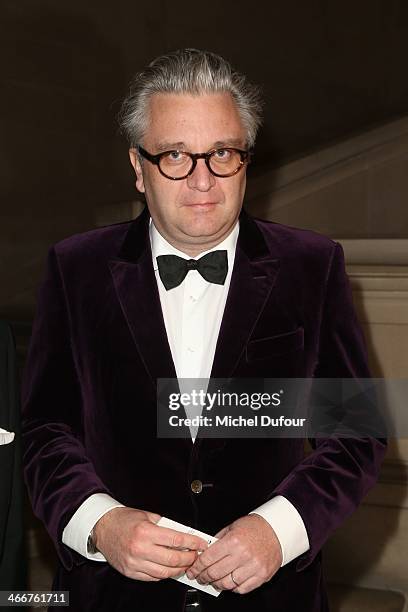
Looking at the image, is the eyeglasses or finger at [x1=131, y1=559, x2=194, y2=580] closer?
finger at [x1=131, y1=559, x2=194, y2=580]

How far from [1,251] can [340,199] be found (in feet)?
6.81

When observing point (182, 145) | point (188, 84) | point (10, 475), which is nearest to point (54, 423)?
point (10, 475)

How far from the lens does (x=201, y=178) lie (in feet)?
6.13

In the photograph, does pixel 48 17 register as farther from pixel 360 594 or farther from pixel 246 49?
pixel 360 594

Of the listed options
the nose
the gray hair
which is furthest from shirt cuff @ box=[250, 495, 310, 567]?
the gray hair

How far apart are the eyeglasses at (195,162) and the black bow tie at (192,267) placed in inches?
8.0

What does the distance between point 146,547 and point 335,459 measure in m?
0.43

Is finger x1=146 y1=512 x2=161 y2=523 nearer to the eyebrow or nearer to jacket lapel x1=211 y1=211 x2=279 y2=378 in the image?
jacket lapel x1=211 y1=211 x2=279 y2=378

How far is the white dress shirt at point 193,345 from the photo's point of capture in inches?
72.2

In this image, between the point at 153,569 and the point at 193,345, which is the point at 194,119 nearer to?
the point at 193,345

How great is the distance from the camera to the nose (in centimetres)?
187

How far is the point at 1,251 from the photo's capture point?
197 inches

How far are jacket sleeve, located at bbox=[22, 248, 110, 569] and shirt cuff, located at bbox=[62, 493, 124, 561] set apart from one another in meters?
0.01

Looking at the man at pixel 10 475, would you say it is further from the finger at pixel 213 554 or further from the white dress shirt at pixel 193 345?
the finger at pixel 213 554
